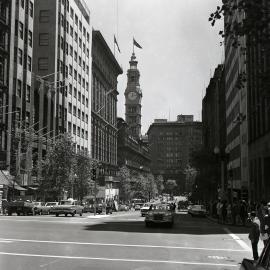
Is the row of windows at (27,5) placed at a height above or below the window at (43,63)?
above

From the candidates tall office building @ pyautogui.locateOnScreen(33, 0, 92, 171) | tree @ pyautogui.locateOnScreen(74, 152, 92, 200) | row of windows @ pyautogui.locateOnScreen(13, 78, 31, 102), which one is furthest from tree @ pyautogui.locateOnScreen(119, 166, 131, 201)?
row of windows @ pyautogui.locateOnScreen(13, 78, 31, 102)

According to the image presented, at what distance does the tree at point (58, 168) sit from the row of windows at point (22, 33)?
47.7 ft

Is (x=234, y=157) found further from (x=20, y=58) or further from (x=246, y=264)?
A: (x=246, y=264)

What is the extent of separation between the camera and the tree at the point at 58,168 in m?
64.4

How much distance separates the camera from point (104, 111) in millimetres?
126438

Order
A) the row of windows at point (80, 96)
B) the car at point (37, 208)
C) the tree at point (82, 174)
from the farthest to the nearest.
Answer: the row of windows at point (80, 96)
the tree at point (82, 174)
the car at point (37, 208)

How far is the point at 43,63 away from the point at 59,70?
3.08 m

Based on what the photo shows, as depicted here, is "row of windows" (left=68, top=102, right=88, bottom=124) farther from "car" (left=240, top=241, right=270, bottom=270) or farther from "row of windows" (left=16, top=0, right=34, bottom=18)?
"car" (left=240, top=241, right=270, bottom=270)

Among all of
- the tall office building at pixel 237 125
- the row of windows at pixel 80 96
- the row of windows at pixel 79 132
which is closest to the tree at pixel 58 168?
the tall office building at pixel 237 125

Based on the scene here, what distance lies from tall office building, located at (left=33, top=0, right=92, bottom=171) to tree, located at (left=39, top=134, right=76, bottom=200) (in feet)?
15.7

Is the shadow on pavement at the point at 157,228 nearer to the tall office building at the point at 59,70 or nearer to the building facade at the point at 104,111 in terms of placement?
the tall office building at the point at 59,70

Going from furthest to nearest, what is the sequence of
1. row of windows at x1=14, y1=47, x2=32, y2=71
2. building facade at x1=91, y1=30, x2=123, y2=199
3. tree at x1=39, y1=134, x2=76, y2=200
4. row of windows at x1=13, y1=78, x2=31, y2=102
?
1. building facade at x1=91, y1=30, x2=123, y2=199
2. tree at x1=39, y1=134, x2=76, y2=200
3. row of windows at x1=14, y1=47, x2=32, y2=71
4. row of windows at x1=13, y1=78, x2=31, y2=102

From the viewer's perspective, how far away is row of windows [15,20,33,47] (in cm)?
6419

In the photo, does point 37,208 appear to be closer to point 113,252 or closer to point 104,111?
point 113,252
